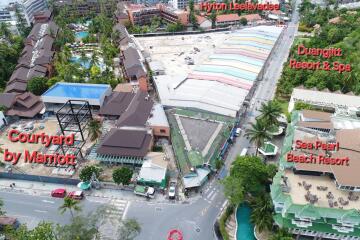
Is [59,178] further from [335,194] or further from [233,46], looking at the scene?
[233,46]

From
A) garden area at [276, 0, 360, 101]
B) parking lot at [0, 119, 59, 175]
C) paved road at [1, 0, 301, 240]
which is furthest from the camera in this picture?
garden area at [276, 0, 360, 101]

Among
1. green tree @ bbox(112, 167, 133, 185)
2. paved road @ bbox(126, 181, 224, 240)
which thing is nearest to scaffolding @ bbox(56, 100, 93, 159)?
green tree @ bbox(112, 167, 133, 185)

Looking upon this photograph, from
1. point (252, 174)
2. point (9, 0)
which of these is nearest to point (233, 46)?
point (252, 174)

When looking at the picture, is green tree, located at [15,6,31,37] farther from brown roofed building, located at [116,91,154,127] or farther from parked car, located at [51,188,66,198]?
parked car, located at [51,188,66,198]

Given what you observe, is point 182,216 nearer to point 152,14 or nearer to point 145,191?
point 145,191

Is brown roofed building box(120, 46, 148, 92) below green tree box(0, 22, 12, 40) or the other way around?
below

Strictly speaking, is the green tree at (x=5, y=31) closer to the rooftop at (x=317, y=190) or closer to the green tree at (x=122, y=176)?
the green tree at (x=122, y=176)

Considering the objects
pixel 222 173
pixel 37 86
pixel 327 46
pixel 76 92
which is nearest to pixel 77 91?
pixel 76 92
